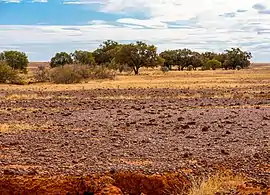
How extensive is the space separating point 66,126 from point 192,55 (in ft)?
314

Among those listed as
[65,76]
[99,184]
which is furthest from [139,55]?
[99,184]

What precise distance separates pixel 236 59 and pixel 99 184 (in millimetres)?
105970

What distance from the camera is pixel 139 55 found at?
7762 cm

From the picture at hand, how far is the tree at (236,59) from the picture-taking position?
→ 112 metres

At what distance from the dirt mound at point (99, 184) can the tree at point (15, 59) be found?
2774 inches

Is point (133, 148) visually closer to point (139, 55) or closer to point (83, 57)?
point (139, 55)

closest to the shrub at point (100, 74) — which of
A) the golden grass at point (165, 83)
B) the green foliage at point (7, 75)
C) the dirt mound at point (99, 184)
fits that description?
the golden grass at point (165, 83)

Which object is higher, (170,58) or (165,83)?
(170,58)

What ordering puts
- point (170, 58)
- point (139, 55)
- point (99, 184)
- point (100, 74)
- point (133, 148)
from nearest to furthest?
1. point (99, 184)
2. point (133, 148)
3. point (100, 74)
4. point (139, 55)
5. point (170, 58)

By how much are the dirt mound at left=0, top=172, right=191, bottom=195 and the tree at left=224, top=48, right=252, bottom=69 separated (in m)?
103

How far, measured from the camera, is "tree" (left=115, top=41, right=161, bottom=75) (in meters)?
77.7

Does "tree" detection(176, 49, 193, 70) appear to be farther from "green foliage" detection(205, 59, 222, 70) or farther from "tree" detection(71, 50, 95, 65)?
"tree" detection(71, 50, 95, 65)

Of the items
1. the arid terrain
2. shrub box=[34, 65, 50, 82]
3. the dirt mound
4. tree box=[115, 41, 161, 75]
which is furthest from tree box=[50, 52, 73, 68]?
the dirt mound

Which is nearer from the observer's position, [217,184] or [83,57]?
[217,184]
